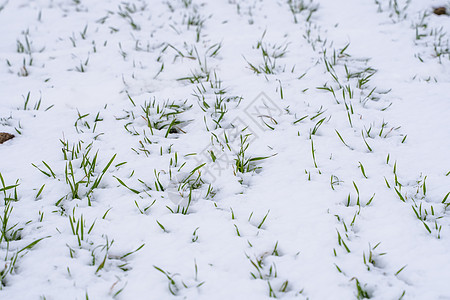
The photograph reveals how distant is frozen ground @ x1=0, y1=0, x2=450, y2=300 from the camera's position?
1853 mm

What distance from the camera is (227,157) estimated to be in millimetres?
2633

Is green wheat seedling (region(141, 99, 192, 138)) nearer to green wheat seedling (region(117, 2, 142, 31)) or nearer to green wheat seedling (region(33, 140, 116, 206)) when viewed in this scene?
green wheat seedling (region(33, 140, 116, 206))

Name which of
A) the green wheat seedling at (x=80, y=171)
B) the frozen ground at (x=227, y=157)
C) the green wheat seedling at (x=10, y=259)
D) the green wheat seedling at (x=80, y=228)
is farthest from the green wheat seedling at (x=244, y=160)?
the green wheat seedling at (x=10, y=259)

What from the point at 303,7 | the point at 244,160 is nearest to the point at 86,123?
the point at 244,160

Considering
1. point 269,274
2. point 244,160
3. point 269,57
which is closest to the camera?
point 269,274

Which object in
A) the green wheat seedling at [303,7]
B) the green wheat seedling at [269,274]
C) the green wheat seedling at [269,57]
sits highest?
the green wheat seedling at [303,7]

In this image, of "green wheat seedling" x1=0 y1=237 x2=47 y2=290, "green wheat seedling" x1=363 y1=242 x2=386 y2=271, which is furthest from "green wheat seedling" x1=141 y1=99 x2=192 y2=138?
"green wheat seedling" x1=363 y1=242 x2=386 y2=271

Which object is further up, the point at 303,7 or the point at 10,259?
the point at 303,7

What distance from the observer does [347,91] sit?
3.24m

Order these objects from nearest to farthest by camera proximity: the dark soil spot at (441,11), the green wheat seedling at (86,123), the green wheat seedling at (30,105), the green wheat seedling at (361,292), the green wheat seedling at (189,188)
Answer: the green wheat seedling at (361,292) < the green wheat seedling at (189,188) < the green wheat seedling at (86,123) < the green wheat seedling at (30,105) < the dark soil spot at (441,11)

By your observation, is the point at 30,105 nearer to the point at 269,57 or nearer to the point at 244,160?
the point at 244,160

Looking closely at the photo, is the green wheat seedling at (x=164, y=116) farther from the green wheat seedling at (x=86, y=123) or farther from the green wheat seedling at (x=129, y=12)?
the green wheat seedling at (x=129, y=12)

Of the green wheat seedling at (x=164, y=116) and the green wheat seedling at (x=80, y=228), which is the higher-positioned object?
the green wheat seedling at (x=164, y=116)

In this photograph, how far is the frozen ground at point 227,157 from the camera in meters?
1.85
